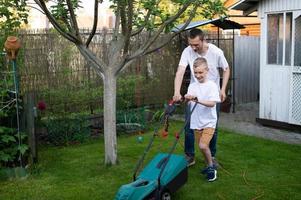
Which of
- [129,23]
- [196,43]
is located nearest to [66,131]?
[129,23]

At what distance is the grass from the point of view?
4.95m

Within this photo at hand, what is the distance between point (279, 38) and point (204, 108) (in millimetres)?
4306

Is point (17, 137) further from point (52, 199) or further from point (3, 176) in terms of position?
point (52, 199)

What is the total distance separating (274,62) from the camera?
881 centimetres

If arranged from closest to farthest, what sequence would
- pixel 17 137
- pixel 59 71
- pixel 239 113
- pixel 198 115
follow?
pixel 198 115 → pixel 17 137 → pixel 59 71 → pixel 239 113

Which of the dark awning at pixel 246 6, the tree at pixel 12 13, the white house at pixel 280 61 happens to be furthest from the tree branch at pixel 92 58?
the dark awning at pixel 246 6

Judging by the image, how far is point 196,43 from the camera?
514 centimetres

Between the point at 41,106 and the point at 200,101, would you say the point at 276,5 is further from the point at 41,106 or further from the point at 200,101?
the point at 41,106

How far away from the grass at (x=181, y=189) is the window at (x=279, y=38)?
2065 millimetres

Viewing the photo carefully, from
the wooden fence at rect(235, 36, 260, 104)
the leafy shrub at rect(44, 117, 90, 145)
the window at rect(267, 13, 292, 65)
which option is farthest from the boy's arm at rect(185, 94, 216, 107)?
the wooden fence at rect(235, 36, 260, 104)

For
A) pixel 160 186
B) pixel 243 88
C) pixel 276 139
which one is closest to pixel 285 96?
pixel 276 139

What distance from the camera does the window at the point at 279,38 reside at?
8.47m

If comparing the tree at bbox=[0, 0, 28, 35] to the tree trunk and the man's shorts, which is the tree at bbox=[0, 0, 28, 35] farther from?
the man's shorts

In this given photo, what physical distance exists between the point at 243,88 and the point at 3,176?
827 cm
